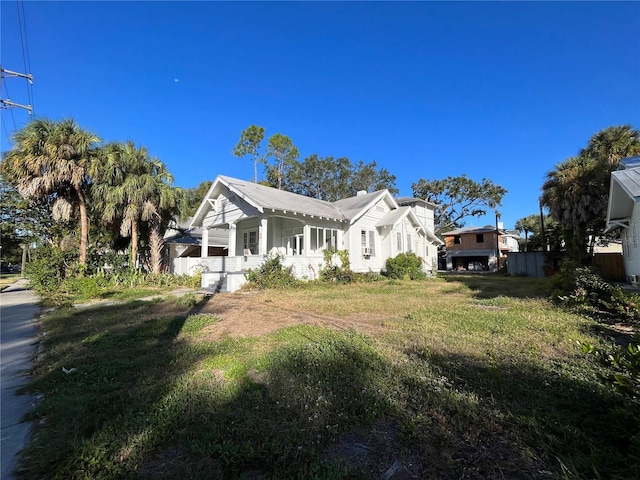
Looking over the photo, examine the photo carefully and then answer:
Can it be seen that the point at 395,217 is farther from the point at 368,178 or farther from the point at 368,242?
the point at 368,178

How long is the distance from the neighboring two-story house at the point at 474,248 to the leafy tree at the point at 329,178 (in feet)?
44.5

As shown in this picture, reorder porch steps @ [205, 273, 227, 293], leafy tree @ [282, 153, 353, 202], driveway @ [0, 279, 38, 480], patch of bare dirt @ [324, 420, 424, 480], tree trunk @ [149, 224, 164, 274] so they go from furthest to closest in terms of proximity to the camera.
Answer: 1. leafy tree @ [282, 153, 353, 202]
2. tree trunk @ [149, 224, 164, 274]
3. porch steps @ [205, 273, 227, 293]
4. driveway @ [0, 279, 38, 480]
5. patch of bare dirt @ [324, 420, 424, 480]

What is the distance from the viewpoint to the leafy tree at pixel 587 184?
17.2 meters

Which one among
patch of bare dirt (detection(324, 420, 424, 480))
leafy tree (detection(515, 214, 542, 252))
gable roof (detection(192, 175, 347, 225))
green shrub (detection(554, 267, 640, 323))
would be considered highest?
leafy tree (detection(515, 214, 542, 252))

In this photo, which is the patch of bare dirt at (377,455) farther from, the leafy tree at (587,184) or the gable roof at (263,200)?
the leafy tree at (587,184)

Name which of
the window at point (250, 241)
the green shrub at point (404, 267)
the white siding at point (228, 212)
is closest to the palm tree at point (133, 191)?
the white siding at point (228, 212)

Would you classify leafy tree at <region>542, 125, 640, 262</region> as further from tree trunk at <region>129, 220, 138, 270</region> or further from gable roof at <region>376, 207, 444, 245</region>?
tree trunk at <region>129, 220, 138, 270</region>

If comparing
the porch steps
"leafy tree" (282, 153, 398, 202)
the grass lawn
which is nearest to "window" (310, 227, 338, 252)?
the porch steps

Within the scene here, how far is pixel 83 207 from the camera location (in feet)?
51.2

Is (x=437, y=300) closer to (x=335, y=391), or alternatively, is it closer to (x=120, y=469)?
(x=335, y=391)

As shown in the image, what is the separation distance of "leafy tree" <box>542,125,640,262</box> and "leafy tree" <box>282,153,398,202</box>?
25.9 meters

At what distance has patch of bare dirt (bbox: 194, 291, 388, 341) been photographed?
6590 mm

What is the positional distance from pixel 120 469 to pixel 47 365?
3573mm

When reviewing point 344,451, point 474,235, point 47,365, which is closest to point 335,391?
point 344,451
